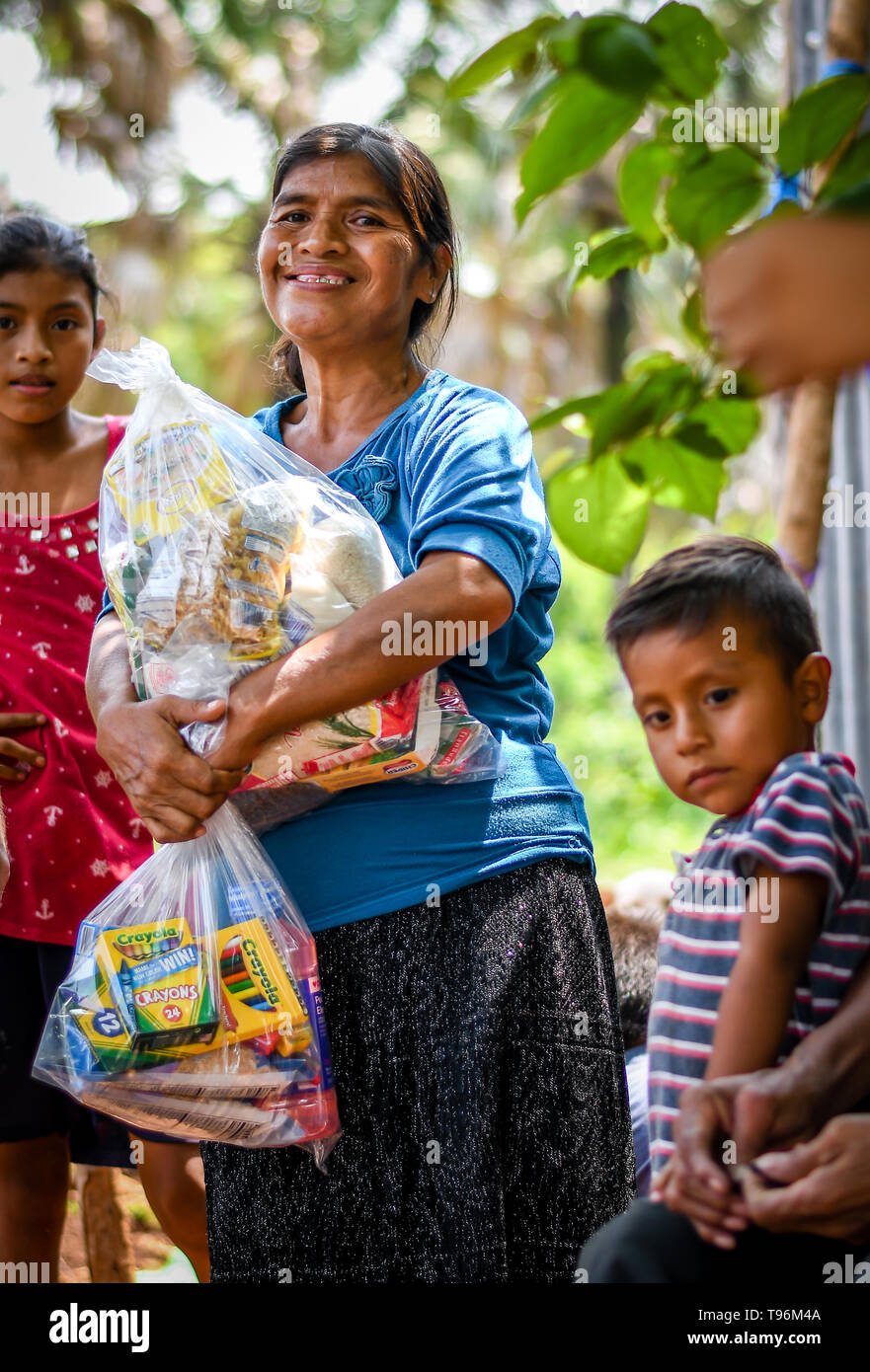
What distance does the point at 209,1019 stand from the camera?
1639 millimetres

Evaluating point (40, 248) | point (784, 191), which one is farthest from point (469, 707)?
point (40, 248)

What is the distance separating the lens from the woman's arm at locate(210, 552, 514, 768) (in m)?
1.58

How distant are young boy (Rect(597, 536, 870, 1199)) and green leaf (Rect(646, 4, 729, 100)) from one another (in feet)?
1.52

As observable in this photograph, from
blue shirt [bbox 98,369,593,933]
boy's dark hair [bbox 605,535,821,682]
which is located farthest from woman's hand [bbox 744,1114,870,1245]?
blue shirt [bbox 98,369,593,933]

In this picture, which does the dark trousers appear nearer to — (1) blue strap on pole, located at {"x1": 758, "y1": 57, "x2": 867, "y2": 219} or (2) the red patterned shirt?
(1) blue strap on pole, located at {"x1": 758, "y1": 57, "x2": 867, "y2": 219}

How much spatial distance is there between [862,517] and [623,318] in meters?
10.8

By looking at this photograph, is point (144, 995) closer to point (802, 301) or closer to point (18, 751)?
point (18, 751)

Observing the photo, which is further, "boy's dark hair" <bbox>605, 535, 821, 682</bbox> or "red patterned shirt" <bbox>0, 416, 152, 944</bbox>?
"red patterned shirt" <bbox>0, 416, 152, 944</bbox>

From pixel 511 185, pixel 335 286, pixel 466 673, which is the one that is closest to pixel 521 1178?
pixel 466 673

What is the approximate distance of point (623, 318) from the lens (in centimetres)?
1300

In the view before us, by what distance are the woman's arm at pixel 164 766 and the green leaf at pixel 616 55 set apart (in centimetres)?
85

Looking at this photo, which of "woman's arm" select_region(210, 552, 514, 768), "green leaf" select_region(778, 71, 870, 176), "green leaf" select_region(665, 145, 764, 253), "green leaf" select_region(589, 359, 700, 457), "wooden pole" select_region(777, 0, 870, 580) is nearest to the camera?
"green leaf" select_region(778, 71, 870, 176)

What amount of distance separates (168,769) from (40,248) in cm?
112

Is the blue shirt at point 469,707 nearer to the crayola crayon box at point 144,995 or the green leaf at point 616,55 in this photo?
the crayola crayon box at point 144,995
